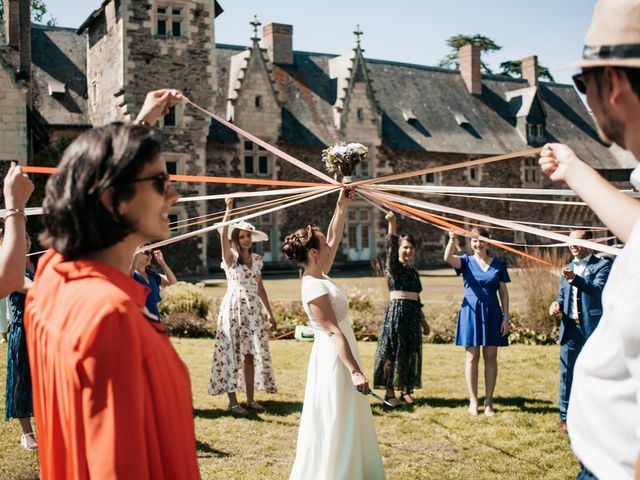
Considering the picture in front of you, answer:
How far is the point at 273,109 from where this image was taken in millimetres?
30797

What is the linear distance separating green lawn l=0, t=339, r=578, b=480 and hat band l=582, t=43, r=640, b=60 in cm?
461

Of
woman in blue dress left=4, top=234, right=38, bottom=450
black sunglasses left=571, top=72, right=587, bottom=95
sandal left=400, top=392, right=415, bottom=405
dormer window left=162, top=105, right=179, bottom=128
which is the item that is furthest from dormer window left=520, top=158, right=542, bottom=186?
black sunglasses left=571, top=72, right=587, bottom=95

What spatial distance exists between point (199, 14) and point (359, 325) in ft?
61.4

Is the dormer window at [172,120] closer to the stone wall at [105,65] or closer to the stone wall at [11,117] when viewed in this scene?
the stone wall at [105,65]

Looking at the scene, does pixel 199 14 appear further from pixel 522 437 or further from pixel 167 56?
pixel 522 437

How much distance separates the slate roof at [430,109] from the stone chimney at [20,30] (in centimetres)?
757

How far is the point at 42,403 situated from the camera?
79.8 inches

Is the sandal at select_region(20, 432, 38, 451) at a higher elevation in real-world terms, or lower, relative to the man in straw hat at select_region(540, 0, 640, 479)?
lower

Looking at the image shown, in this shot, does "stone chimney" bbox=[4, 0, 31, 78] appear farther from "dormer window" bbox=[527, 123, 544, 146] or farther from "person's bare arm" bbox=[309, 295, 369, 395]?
"person's bare arm" bbox=[309, 295, 369, 395]

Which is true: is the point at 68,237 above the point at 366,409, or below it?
above

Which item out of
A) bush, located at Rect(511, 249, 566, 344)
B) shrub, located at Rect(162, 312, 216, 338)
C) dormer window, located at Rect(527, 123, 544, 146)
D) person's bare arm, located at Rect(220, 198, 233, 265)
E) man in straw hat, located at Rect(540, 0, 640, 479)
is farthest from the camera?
dormer window, located at Rect(527, 123, 544, 146)

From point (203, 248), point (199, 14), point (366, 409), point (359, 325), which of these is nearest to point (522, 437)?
point (366, 409)

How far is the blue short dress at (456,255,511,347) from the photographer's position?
7.65 metres

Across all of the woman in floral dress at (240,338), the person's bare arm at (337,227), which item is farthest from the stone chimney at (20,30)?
the person's bare arm at (337,227)
